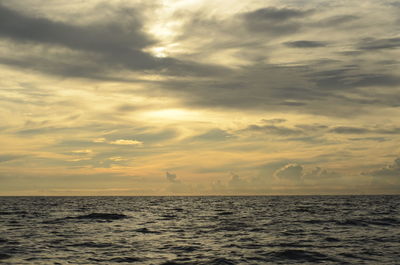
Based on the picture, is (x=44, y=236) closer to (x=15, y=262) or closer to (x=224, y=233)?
(x=15, y=262)

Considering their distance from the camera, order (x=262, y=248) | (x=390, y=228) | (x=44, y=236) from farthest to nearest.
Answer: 1. (x=390, y=228)
2. (x=44, y=236)
3. (x=262, y=248)

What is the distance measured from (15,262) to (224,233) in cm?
1723

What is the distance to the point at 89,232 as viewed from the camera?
33281 mm

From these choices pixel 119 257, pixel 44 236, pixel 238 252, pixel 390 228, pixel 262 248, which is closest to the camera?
pixel 119 257

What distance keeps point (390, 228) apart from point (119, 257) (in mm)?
26836

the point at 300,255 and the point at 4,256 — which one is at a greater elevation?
the point at 4,256

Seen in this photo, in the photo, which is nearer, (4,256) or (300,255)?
(4,256)

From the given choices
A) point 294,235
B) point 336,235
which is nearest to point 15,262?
point 294,235

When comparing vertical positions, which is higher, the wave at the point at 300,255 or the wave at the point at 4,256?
the wave at the point at 4,256

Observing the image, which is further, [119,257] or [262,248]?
[262,248]

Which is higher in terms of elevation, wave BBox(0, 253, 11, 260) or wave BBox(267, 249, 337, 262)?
wave BBox(0, 253, 11, 260)

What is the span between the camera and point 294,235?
3086 cm

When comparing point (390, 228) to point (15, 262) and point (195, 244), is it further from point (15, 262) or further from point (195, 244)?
point (15, 262)

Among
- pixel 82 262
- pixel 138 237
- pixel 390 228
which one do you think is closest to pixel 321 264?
pixel 82 262
